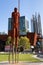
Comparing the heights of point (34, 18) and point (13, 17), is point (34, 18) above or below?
above

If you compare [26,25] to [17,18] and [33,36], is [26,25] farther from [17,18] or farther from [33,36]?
[17,18]

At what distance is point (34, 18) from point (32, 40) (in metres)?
19.5

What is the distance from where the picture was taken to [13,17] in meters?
7.90

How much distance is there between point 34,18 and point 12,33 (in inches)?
3796

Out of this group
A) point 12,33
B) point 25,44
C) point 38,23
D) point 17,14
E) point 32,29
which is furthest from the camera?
point 32,29

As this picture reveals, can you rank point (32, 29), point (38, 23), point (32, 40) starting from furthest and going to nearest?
point (32, 29) < point (38, 23) < point (32, 40)

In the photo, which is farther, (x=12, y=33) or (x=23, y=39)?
Result: (x=23, y=39)

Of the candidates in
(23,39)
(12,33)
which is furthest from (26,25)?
(12,33)

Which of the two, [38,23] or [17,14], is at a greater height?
[38,23]

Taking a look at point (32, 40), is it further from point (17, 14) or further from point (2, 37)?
point (17, 14)

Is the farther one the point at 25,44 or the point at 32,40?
the point at 32,40

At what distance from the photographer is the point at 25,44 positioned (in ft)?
244

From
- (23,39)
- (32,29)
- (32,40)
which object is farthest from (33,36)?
(32,29)

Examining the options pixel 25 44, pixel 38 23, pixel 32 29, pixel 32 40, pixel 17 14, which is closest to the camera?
pixel 17 14
